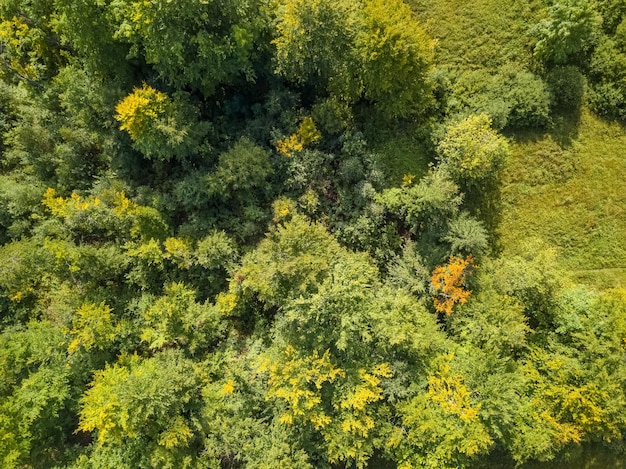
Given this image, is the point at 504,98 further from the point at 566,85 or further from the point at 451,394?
the point at 451,394

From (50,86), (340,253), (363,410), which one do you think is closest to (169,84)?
(50,86)

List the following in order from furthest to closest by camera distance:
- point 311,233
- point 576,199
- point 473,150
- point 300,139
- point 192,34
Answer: point 576,199 → point 300,139 → point 473,150 → point 311,233 → point 192,34

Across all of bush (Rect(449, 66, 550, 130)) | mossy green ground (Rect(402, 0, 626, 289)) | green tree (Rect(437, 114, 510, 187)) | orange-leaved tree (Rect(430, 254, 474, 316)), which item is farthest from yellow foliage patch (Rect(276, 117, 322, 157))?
orange-leaved tree (Rect(430, 254, 474, 316))

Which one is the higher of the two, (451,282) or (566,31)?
(566,31)

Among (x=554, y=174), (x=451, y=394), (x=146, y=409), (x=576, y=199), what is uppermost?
(x=554, y=174)

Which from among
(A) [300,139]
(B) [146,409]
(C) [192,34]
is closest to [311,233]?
(A) [300,139]
